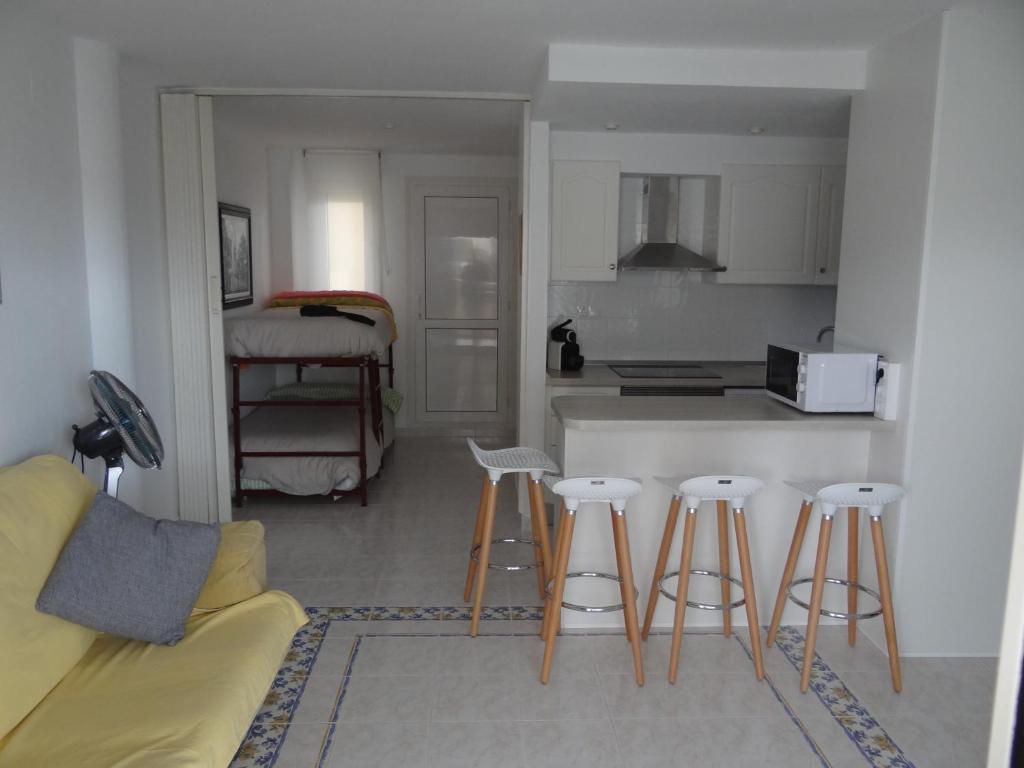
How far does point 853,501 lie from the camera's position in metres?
2.89

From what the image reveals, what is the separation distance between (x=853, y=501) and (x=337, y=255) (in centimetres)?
504

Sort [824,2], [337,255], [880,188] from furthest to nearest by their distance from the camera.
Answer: [337,255] → [880,188] → [824,2]

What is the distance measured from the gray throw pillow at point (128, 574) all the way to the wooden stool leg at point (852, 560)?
7.46 feet

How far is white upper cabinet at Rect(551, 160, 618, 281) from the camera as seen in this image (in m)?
4.69

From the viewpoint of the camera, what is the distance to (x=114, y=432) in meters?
2.97

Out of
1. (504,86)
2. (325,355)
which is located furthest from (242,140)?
(504,86)

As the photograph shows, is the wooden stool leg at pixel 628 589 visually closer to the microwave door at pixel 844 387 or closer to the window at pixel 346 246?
the microwave door at pixel 844 387

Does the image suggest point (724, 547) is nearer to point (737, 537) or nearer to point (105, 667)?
point (737, 537)

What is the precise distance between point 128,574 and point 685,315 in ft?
12.9

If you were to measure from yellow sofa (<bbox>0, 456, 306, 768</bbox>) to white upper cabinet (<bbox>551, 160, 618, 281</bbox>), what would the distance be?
2750mm

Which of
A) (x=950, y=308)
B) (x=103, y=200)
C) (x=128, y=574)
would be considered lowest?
(x=128, y=574)

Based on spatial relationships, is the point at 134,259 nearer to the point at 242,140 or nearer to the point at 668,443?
the point at 242,140

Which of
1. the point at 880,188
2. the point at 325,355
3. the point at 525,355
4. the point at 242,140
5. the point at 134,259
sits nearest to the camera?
the point at 880,188

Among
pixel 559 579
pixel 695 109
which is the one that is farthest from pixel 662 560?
pixel 695 109
